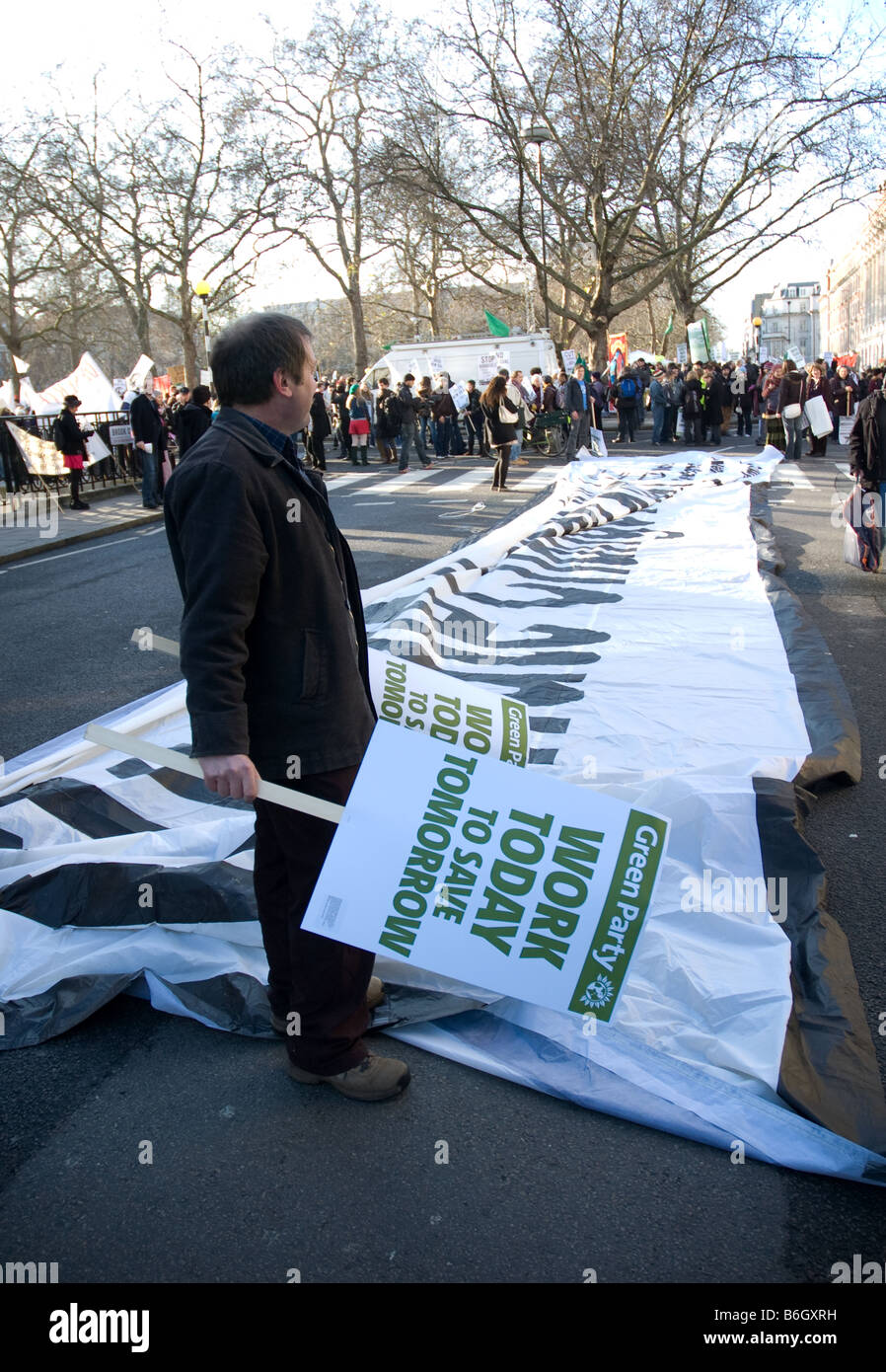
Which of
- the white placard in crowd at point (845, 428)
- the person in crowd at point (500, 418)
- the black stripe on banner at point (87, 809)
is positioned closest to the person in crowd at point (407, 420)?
the person in crowd at point (500, 418)

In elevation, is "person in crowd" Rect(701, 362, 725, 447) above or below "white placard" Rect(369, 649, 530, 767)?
above

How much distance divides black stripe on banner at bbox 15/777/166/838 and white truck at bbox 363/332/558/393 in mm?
25081

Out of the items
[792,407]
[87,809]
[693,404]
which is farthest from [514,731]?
[693,404]

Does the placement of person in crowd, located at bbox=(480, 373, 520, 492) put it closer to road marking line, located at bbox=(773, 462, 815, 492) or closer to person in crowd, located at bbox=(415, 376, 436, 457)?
road marking line, located at bbox=(773, 462, 815, 492)

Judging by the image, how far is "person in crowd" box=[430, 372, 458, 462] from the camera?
2377 cm

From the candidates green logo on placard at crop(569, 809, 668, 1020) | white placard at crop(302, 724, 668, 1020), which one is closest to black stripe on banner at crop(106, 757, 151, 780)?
white placard at crop(302, 724, 668, 1020)

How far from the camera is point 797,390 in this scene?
753 inches

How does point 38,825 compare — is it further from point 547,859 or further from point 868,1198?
A: point 868,1198

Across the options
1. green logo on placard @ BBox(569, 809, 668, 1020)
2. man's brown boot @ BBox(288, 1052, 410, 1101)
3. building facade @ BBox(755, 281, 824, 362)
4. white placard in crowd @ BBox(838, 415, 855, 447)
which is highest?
building facade @ BBox(755, 281, 824, 362)

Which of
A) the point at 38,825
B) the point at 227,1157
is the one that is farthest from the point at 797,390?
the point at 227,1157

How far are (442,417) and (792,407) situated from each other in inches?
328

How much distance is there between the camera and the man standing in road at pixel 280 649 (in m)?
2.29

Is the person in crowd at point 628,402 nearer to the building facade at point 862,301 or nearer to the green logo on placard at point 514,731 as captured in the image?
the green logo on placard at point 514,731

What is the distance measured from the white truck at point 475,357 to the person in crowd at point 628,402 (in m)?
3.35
